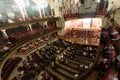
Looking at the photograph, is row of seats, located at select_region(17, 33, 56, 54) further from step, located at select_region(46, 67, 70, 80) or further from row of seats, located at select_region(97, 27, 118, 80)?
row of seats, located at select_region(97, 27, 118, 80)

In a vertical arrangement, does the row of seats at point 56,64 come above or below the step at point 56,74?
above

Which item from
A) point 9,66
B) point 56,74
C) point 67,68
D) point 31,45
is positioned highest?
point 31,45

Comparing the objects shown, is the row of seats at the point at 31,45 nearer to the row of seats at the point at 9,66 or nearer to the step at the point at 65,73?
the row of seats at the point at 9,66

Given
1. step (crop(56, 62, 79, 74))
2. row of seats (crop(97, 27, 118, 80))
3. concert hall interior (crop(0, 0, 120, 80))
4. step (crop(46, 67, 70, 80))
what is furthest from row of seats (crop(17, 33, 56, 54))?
row of seats (crop(97, 27, 118, 80))

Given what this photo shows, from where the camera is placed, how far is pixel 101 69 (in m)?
8.21

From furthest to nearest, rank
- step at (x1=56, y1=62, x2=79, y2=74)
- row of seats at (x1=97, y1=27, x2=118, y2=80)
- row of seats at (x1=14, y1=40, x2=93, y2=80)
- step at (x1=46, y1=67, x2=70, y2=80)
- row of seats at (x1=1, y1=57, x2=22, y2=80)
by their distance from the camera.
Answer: row of seats at (x1=14, y1=40, x2=93, y2=80) < step at (x1=56, y1=62, x2=79, y2=74) < step at (x1=46, y1=67, x2=70, y2=80) < row of seats at (x1=1, y1=57, x2=22, y2=80) < row of seats at (x1=97, y1=27, x2=118, y2=80)

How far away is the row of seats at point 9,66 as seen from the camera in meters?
11.8

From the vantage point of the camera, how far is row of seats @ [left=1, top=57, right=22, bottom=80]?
11.8 metres

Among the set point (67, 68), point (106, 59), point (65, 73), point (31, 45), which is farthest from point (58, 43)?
point (106, 59)

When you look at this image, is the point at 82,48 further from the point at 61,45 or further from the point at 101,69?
the point at 101,69

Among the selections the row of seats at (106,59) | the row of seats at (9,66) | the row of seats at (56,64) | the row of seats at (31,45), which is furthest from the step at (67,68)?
the row of seats at (9,66)

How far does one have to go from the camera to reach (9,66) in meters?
13.3

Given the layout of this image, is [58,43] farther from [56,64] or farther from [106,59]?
[106,59]

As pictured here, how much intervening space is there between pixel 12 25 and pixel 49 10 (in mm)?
12083
